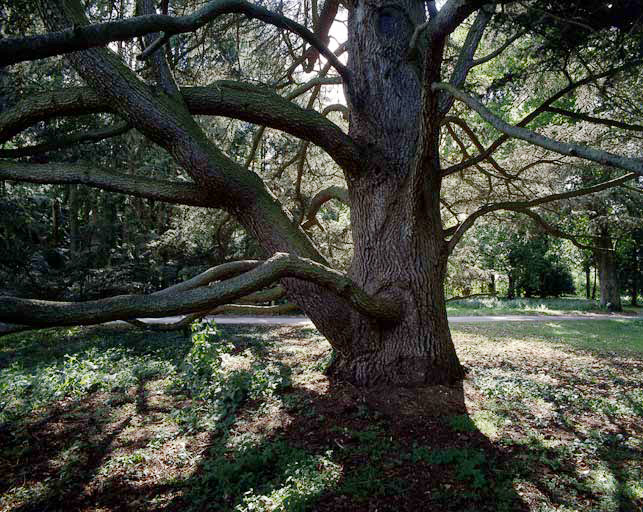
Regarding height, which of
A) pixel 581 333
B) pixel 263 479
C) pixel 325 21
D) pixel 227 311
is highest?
pixel 325 21

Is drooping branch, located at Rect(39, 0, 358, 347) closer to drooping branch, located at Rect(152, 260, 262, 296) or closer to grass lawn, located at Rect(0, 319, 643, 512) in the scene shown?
drooping branch, located at Rect(152, 260, 262, 296)

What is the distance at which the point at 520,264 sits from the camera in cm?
2767

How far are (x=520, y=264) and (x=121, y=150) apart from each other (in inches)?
1034

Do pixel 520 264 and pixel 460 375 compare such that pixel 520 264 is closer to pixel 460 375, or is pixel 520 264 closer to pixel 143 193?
pixel 460 375

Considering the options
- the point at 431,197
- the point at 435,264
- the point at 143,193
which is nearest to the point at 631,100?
the point at 431,197

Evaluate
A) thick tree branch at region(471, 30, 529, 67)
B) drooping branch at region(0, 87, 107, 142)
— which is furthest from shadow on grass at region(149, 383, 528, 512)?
thick tree branch at region(471, 30, 529, 67)

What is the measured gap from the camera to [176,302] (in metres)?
2.91

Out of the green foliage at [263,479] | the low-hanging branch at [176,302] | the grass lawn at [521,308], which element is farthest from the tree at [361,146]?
the grass lawn at [521,308]

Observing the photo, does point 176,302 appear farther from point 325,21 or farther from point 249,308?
point 325,21

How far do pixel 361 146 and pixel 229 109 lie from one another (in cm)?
149

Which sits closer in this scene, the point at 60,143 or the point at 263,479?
the point at 263,479

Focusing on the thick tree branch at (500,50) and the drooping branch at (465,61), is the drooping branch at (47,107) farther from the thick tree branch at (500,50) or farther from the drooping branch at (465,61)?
the thick tree branch at (500,50)

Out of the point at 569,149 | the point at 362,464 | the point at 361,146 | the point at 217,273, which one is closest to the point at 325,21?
the point at 361,146

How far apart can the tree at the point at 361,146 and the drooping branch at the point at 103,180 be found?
1 cm
